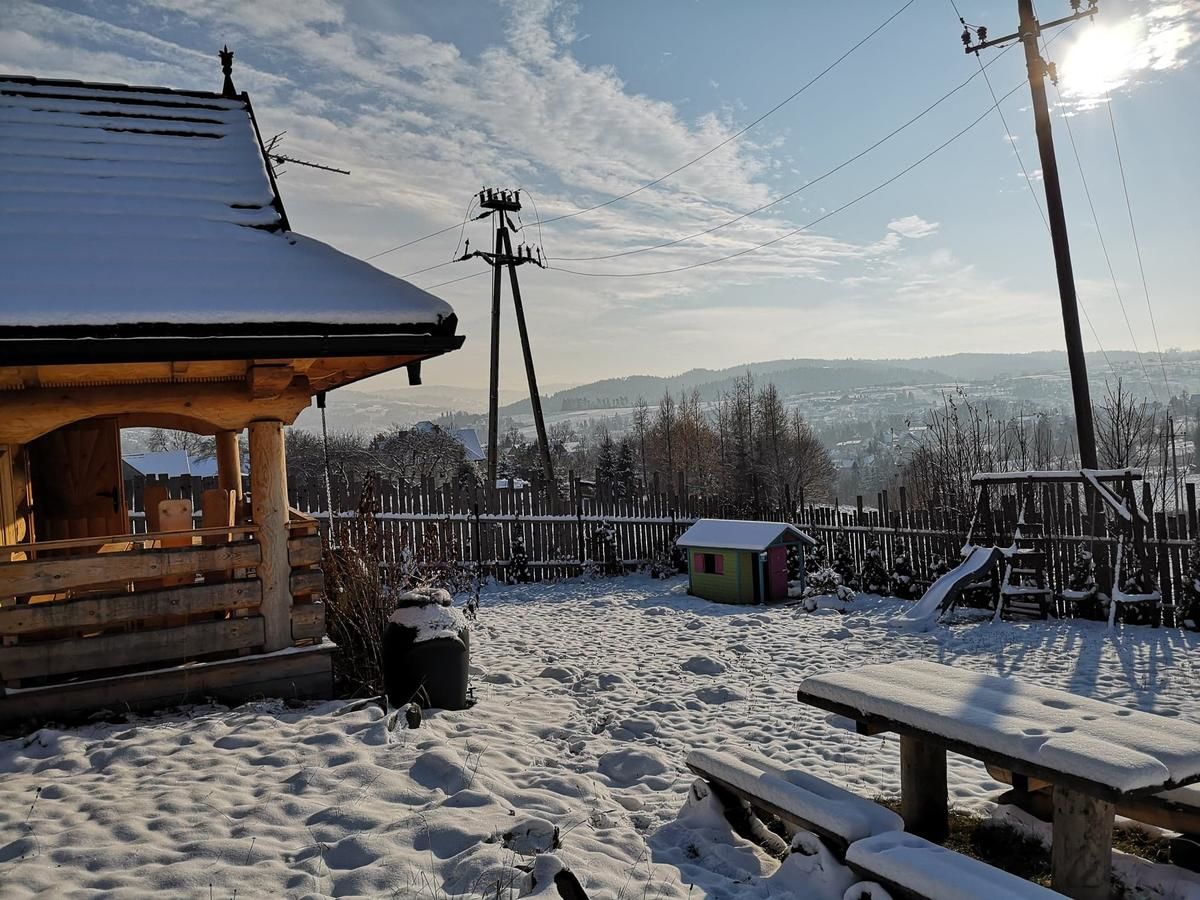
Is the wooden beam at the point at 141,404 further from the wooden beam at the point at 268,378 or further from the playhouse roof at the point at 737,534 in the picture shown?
the playhouse roof at the point at 737,534

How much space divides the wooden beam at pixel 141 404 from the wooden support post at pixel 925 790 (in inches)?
191

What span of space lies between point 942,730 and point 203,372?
538 cm

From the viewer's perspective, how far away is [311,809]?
3.89 metres

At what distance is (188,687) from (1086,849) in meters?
5.44

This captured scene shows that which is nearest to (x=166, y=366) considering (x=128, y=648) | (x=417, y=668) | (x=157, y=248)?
(x=157, y=248)

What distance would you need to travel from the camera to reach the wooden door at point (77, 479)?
7.26 m

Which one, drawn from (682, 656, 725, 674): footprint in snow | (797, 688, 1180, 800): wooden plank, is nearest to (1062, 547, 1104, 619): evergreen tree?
(682, 656, 725, 674): footprint in snow

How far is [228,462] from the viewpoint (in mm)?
8328

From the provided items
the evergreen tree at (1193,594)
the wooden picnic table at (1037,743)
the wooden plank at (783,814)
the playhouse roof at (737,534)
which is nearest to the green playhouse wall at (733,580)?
the playhouse roof at (737,534)

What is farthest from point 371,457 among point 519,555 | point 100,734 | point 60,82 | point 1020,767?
point 1020,767

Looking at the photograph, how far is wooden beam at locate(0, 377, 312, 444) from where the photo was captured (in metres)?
5.57

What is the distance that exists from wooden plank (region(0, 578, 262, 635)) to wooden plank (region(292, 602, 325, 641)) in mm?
315

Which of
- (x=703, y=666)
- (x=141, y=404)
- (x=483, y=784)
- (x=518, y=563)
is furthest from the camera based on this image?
(x=518, y=563)

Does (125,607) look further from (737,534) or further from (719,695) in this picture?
(737,534)
